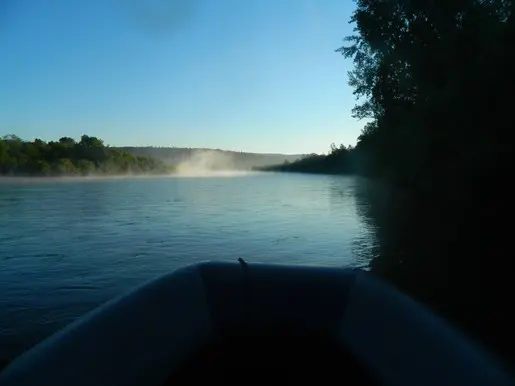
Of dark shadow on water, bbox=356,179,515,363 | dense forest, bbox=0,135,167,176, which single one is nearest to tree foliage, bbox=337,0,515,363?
dark shadow on water, bbox=356,179,515,363

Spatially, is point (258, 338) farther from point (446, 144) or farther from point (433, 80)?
point (433, 80)

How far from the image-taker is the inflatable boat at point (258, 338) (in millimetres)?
2723

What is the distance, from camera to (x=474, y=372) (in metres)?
2.59

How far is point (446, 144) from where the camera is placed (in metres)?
16.7

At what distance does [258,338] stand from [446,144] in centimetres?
1487

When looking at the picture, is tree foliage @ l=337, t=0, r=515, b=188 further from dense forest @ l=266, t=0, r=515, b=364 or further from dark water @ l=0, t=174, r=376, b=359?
dark water @ l=0, t=174, r=376, b=359

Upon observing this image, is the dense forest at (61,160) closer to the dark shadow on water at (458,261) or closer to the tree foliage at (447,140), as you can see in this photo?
the tree foliage at (447,140)

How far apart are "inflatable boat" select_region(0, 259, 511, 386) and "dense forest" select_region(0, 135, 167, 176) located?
89238 mm

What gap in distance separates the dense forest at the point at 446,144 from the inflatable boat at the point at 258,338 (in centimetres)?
202

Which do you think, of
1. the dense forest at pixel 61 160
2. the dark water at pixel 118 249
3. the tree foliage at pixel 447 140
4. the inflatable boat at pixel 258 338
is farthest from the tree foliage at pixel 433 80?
the dense forest at pixel 61 160

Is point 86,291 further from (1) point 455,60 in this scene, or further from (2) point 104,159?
(2) point 104,159

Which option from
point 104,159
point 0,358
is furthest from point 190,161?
point 0,358

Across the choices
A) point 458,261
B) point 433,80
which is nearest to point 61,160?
point 433,80

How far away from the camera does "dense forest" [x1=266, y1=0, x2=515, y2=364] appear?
7699 mm
